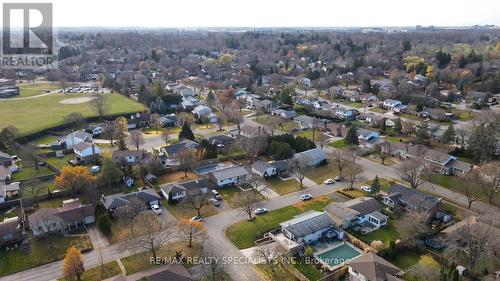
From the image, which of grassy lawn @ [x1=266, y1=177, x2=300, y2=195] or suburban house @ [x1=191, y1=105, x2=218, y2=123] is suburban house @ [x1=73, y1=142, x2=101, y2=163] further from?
grassy lawn @ [x1=266, y1=177, x2=300, y2=195]

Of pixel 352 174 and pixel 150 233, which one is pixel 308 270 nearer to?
pixel 150 233

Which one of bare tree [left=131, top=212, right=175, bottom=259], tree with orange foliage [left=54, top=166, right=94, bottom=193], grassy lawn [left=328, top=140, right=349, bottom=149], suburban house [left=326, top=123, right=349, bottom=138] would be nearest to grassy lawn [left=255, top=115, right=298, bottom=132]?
suburban house [left=326, top=123, right=349, bottom=138]

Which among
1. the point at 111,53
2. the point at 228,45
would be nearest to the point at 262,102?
the point at 111,53

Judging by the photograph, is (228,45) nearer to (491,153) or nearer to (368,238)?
(491,153)

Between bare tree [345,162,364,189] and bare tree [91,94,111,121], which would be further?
bare tree [91,94,111,121]

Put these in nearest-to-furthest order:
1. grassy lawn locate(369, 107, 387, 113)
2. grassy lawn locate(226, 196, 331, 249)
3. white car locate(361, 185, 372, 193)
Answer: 1. grassy lawn locate(226, 196, 331, 249)
2. white car locate(361, 185, 372, 193)
3. grassy lawn locate(369, 107, 387, 113)

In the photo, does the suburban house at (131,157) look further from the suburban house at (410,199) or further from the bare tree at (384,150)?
the bare tree at (384,150)

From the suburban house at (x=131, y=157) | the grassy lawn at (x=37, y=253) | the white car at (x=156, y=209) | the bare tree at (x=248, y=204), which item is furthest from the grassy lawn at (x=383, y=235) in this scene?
the suburban house at (x=131, y=157)
